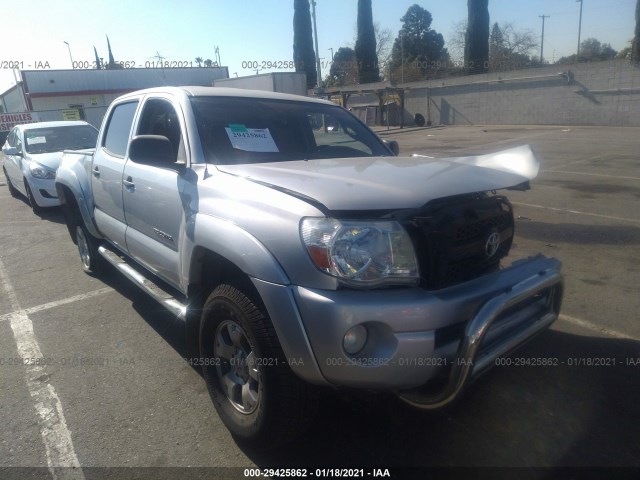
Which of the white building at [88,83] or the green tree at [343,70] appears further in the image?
the green tree at [343,70]

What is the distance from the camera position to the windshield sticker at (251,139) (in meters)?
3.20

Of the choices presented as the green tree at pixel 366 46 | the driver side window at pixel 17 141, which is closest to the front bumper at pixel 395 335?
the driver side window at pixel 17 141

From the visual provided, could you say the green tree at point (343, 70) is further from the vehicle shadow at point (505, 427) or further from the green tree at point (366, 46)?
the vehicle shadow at point (505, 427)

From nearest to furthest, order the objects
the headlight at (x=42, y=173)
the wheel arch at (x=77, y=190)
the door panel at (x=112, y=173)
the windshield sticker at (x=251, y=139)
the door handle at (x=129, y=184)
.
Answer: the windshield sticker at (x=251, y=139) → the door handle at (x=129, y=184) → the door panel at (x=112, y=173) → the wheel arch at (x=77, y=190) → the headlight at (x=42, y=173)

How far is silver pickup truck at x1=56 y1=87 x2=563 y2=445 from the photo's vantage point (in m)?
2.04

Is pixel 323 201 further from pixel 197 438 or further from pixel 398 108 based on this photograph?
pixel 398 108

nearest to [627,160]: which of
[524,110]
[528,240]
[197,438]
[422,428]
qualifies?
[528,240]

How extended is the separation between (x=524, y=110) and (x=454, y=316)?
Result: 2947 cm

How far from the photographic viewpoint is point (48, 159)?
8.95m

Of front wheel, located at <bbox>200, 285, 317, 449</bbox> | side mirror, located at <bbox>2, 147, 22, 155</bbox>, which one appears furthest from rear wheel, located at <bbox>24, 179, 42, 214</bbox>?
front wheel, located at <bbox>200, 285, 317, 449</bbox>

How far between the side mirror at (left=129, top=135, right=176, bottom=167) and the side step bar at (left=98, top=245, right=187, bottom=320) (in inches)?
36.7

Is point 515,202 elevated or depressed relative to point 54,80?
depressed

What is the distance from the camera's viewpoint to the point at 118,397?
3080mm

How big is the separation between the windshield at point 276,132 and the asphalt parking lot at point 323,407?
162 centimetres
